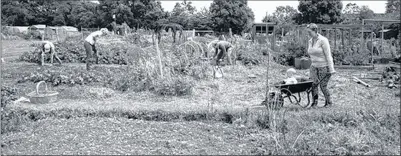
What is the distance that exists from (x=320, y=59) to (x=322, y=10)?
44.5 meters

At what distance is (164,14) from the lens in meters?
57.5

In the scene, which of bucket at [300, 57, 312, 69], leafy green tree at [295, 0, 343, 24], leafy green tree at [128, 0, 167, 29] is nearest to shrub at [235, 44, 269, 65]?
bucket at [300, 57, 312, 69]

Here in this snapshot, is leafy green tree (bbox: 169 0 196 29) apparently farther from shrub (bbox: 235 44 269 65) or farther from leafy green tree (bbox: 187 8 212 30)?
shrub (bbox: 235 44 269 65)

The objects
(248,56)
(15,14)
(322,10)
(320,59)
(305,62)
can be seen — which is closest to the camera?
(320,59)

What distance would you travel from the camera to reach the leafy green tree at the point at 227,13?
132 feet

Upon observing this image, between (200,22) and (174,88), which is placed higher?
(200,22)

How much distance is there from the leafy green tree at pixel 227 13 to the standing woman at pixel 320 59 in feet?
105

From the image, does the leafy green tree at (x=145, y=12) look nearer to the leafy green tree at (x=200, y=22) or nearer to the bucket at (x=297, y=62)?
the leafy green tree at (x=200, y=22)

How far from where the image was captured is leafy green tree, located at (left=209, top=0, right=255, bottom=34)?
4016cm

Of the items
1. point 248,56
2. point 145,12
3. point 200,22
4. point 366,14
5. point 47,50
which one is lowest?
point 248,56

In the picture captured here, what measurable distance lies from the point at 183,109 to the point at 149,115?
0.54 meters

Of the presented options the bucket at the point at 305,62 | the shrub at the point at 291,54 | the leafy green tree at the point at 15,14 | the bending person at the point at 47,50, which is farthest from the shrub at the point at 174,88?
the leafy green tree at the point at 15,14

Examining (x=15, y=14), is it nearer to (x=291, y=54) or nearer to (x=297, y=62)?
(x=291, y=54)

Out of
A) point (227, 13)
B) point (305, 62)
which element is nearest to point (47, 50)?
point (305, 62)
